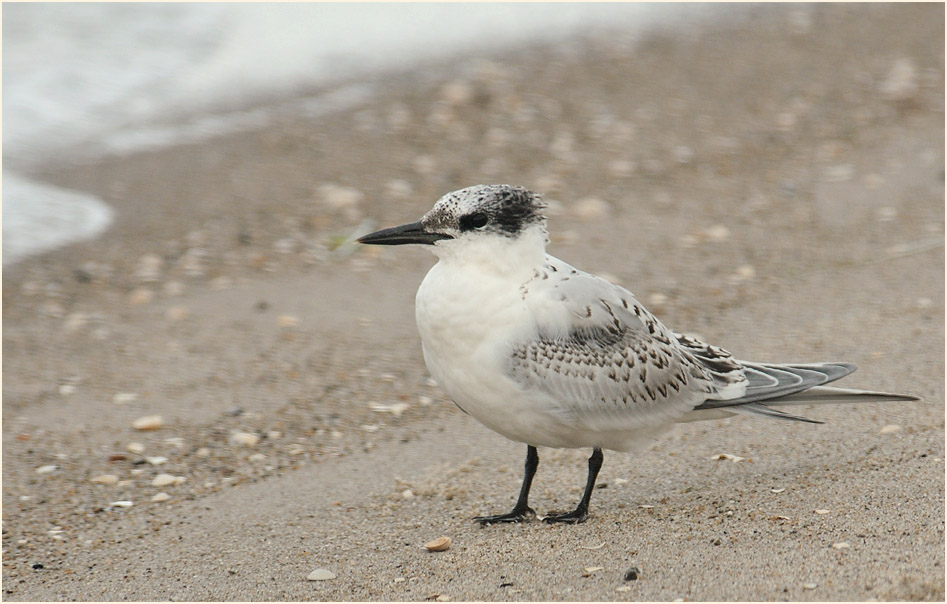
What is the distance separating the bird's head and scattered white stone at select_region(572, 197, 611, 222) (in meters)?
3.36

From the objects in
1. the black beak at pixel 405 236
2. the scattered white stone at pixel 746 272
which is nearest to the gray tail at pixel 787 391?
the black beak at pixel 405 236

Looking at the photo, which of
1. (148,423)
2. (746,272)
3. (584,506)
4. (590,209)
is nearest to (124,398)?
(148,423)

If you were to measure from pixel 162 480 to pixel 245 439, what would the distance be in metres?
0.44

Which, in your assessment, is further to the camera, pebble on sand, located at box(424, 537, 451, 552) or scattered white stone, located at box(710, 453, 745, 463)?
scattered white stone, located at box(710, 453, 745, 463)

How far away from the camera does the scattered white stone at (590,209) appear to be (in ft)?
24.1

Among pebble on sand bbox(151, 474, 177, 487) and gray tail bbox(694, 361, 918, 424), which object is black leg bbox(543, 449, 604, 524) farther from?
pebble on sand bbox(151, 474, 177, 487)

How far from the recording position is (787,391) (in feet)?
14.1

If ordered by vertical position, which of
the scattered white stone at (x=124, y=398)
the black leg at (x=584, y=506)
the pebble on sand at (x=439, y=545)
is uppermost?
the black leg at (x=584, y=506)

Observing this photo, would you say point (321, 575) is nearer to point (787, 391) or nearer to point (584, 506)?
point (584, 506)

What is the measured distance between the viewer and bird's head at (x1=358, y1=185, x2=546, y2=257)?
3.97m

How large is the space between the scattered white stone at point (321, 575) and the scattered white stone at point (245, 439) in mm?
1312

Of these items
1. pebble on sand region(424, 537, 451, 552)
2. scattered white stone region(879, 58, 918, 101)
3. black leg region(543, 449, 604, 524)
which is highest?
scattered white stone region(879, 58, 918, 101)

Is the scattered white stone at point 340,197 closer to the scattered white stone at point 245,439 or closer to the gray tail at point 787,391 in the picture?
the scattered white stone at point 245,439

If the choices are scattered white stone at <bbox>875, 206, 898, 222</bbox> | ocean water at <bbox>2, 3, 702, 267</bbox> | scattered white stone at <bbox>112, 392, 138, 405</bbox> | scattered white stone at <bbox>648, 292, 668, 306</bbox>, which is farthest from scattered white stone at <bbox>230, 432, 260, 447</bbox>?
scattered white stone at <bbox>875, 206, 898, 222</bbox>
